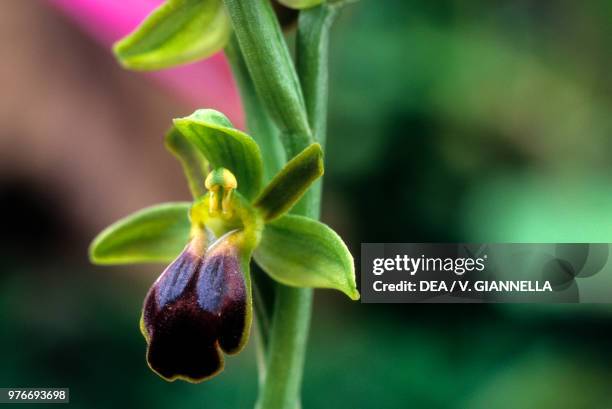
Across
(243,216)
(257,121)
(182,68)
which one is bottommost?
(243,216)

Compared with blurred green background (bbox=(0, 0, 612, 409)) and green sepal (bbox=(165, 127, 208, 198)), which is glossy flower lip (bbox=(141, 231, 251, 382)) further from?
blurred green background (bbox=(0, 0, 612, 409))

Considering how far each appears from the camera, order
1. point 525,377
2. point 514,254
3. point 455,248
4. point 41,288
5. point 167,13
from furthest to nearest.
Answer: point 41,288 < point 525,377 < point 514,254 < point 455,248 < point 167,13

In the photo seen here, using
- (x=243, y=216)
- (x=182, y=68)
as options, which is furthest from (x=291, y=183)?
(x=182, y=68)

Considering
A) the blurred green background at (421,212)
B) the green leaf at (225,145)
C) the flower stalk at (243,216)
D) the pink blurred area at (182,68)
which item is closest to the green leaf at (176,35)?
the flower stalk at (243,216)

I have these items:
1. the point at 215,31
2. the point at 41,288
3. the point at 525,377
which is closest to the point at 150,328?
the point at 215,31

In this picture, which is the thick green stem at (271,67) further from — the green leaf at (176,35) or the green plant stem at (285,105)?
the green leaf at (176,35)

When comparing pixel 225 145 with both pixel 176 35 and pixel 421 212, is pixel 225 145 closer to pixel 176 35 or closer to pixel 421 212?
pixel 176 35

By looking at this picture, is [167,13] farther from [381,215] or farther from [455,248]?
[381,215]
